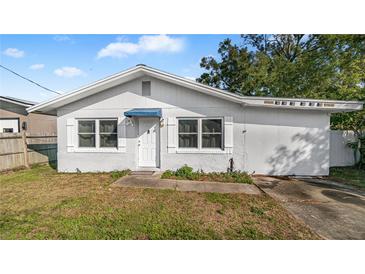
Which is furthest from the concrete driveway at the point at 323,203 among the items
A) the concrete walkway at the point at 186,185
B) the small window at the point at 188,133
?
the small window at the point at 188,133

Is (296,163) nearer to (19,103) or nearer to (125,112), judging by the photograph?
(125,112)

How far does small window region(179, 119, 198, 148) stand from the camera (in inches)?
297

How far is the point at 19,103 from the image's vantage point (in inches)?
445

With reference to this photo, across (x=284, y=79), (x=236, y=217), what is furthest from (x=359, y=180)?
(x=284, y=79)

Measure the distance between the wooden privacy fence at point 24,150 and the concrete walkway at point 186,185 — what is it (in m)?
5.70

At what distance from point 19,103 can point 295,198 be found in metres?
14.9

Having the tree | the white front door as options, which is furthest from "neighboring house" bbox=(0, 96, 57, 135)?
the tree

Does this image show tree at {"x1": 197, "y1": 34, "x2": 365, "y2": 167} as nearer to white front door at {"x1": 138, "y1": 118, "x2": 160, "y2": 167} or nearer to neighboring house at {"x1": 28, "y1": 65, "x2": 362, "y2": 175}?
neighboring house at {"x1": 28, "y1": 65, "x2": 362, "y2": 175}

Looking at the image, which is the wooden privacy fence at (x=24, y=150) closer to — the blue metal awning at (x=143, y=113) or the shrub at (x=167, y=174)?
the blue metal awning at (x=143, y=113)

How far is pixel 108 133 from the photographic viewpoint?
7910 millimetres

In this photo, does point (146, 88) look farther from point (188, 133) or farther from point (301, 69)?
point (301, 69)

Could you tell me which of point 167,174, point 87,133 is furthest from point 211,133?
point 87,133

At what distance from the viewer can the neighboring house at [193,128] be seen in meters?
7.36

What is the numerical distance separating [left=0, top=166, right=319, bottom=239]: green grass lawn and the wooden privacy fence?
3.02 metres
